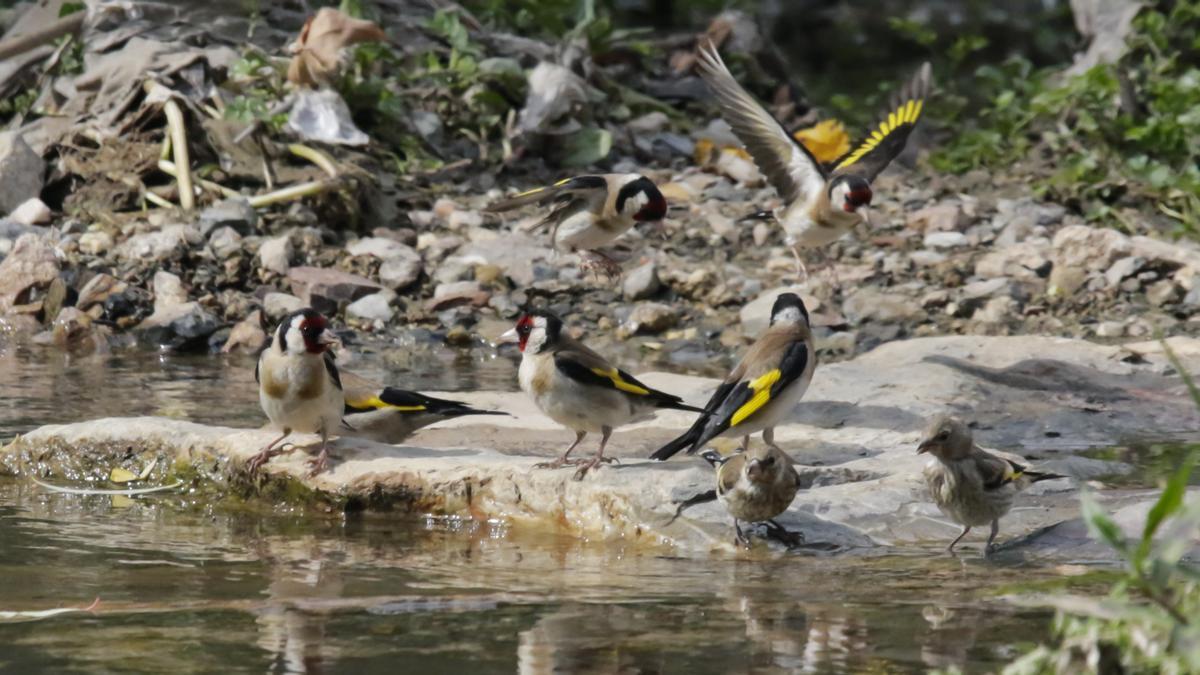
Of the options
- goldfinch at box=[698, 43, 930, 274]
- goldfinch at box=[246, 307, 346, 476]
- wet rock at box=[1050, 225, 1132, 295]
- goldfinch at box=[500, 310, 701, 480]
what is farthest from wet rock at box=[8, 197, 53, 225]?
wet rock at box=[1050, 225, 1132, 295]

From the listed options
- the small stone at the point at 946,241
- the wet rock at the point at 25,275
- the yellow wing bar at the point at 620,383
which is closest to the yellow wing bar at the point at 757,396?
the yellow wing bar at the point at 620,383

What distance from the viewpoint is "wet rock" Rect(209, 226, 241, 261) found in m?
11.0

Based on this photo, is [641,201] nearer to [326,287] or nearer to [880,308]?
[880,308]

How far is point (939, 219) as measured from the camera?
11.9 metres

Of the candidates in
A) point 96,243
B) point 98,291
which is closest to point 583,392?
point 98,291

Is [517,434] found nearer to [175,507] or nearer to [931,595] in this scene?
[175,507]

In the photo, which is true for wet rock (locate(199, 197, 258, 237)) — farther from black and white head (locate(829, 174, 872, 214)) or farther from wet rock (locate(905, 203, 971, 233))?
wet rock (locate(905, 203, 971, 233))

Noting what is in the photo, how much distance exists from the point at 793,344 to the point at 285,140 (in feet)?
17.9

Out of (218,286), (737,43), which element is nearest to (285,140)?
(218,286)

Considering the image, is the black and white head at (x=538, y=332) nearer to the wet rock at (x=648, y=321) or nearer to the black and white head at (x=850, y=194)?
the black and white head at (x=850, y=194)

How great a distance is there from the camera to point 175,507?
689 centimetres

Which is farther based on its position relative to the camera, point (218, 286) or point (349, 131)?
point (349, 131)

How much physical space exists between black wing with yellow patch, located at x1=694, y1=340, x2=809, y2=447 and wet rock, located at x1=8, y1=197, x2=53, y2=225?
5852mm

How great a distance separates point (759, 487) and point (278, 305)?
528 cm
